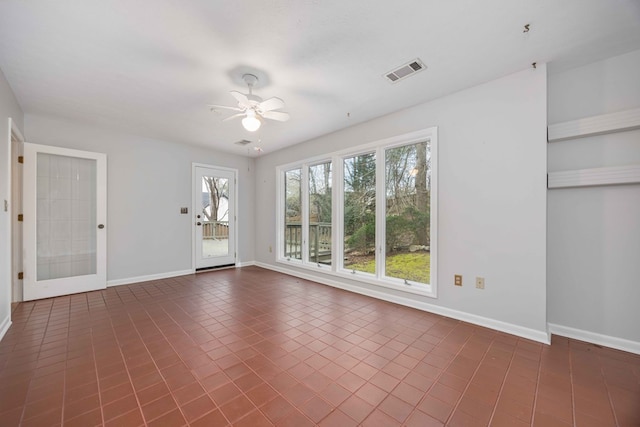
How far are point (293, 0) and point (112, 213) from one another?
14.2 ft

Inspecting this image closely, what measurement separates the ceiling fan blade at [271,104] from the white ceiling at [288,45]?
28 centimetres

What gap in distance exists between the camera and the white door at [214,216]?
5.23 meters

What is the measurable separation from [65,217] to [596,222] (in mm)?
6444

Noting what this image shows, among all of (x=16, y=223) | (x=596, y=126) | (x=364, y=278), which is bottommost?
(x=364, y=278)

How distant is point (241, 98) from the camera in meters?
2.49

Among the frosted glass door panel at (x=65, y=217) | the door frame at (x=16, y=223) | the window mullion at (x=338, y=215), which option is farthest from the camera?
the window mullion at (x=338, y=215)

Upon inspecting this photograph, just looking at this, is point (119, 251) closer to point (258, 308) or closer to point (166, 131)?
point (166, 131)

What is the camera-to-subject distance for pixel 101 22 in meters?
1.91

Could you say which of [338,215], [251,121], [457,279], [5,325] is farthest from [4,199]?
[457,279]

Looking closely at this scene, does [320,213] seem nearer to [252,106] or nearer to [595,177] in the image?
[252,106]

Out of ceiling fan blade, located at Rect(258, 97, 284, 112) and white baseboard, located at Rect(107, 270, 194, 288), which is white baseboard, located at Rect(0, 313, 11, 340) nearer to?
white baseboard, located at Rect(107, 270, 194, 288)

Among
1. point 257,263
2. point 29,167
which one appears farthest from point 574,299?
point 29,167

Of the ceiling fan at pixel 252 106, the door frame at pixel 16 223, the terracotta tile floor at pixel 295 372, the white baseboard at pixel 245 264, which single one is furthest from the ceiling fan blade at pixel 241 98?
the white baseboard at pixel 245 264

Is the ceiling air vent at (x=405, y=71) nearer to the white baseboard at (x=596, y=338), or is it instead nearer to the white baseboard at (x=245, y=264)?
the white baseboard at (x=596, y=338)
